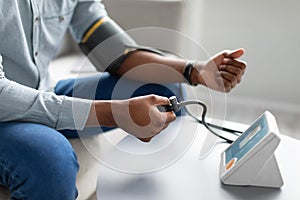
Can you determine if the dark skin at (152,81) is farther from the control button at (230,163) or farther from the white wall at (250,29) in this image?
the white wall at (250,29)

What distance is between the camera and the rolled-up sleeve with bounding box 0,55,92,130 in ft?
2.48

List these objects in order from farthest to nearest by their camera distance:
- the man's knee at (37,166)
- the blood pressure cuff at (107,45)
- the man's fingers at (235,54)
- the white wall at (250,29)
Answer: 1. the white wall at (250,29)
2. the blood pressure cuff at (107,45)
3. the man's fingers at (235,54)
4. the man's knee at (37,166)

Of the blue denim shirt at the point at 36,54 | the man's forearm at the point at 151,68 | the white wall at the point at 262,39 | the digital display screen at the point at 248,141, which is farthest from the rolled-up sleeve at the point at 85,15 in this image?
the white wall at the point at 262,39

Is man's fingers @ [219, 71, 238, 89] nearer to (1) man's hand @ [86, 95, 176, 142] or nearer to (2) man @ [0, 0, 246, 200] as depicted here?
(2) man @ [0, 0, 246, 200]

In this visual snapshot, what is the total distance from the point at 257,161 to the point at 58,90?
1.79ft

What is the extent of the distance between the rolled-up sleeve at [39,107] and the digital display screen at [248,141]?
28cm

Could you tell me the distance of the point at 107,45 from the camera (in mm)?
1081

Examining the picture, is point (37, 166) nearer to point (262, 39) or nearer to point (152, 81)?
point (152, 81)

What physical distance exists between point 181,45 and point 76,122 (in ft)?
2.45

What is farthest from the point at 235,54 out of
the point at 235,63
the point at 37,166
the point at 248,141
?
the point at 37,166

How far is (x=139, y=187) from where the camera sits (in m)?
0.78

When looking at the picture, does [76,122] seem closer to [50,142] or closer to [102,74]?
[50,142]

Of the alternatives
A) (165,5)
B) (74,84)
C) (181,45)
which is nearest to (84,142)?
A: (74,84)

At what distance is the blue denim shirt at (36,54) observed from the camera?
763 millimetres
